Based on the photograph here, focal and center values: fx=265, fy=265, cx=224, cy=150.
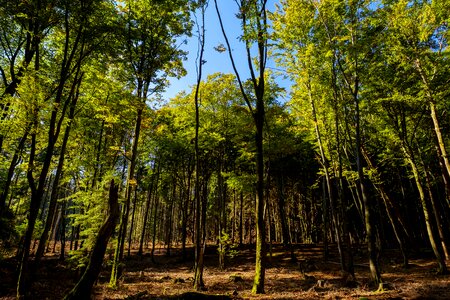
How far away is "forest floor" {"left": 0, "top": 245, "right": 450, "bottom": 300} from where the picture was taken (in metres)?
9.17

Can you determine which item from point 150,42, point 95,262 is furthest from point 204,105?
point 95,262

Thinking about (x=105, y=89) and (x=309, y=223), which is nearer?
(x=105, y=89)

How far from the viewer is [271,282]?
44.2 feet

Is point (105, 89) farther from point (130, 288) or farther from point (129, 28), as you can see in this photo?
point (130, 288)

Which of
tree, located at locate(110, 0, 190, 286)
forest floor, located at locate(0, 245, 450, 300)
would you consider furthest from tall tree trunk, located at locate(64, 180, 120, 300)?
tree, located at locate(110, 0, 190, 286)

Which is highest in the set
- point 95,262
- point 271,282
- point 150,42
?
point 150,42

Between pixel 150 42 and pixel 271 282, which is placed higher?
pixel 150 42

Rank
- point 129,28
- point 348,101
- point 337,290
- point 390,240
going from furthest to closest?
point 390,240 < point 348,101 < point 129,28 < point 337,290

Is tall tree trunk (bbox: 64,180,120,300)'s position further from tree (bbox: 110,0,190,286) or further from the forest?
tree (bbox: 110,0,190,286)

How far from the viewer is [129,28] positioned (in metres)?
12.6

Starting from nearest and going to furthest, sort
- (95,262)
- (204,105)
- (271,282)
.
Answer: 1. (95,262)
2. (271,282)
3. (204,105)

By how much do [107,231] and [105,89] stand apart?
9.72 m

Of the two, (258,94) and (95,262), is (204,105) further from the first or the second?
(95,262)

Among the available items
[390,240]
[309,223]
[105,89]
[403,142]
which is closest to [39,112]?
[105,89]
